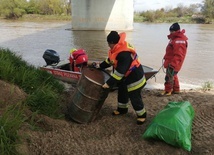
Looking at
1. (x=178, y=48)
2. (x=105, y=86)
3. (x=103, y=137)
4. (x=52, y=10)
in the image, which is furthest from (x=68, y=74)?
(x=52, y=10)

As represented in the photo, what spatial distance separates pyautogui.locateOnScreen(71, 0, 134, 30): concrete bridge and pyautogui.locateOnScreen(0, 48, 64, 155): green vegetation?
2751cm

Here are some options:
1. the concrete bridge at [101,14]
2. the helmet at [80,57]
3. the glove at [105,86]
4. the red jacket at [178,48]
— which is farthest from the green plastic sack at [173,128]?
the concrete bridge at [101,14]

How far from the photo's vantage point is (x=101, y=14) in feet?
107

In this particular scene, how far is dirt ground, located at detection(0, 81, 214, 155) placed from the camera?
3.58 meters

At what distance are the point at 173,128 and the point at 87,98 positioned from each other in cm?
155

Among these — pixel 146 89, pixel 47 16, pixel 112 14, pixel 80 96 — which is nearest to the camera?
pixel 80 96

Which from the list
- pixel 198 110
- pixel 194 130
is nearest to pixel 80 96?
pixel 194 130

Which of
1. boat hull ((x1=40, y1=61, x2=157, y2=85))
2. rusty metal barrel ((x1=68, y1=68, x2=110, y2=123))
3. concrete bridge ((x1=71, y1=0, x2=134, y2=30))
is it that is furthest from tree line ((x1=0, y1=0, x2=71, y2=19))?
rusty metal barrel ((x1=68, y1=68, x2=110, y2=123))

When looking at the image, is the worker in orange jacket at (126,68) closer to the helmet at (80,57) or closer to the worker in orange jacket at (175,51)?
the worker in orange jacket at (175,51)

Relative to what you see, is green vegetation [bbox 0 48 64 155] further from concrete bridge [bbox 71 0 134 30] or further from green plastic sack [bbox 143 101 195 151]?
concrete bridge [bbox 71 0 134 30]

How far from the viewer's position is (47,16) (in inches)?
2227

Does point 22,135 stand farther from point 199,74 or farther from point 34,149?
point 199,74

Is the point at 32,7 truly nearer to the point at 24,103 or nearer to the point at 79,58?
the point at 79,58

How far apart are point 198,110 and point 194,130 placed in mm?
922
